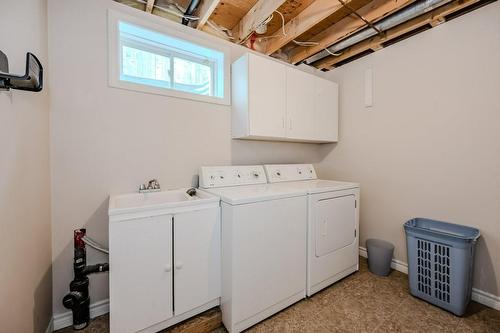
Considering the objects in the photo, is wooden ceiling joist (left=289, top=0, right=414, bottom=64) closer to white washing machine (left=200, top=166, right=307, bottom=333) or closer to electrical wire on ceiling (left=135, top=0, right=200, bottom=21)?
electrical wire on ceiling (left=135, top=0, right=200, bottom=21)

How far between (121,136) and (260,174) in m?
1.30

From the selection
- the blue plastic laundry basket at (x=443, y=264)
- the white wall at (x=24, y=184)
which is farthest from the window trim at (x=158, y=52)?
the blue plastic laundry basket at (x=443, y=264)

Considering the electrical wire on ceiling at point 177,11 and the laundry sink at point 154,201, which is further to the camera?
the electrical wire on ceiling at point 177,11

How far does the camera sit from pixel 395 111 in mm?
2215

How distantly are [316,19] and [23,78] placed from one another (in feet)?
6.77

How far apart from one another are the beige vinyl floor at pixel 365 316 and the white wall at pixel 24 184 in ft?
1.80

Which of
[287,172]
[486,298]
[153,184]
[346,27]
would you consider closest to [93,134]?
[153,184]

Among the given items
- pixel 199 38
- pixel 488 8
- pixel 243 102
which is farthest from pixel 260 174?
pixel 488 8

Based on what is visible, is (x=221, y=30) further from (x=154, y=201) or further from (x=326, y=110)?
(x=154, y=201)

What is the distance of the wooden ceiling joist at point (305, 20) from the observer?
5.79ft

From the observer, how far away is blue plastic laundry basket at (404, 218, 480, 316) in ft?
5.12

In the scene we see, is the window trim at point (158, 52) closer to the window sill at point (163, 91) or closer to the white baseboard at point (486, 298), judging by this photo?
the window sill at point (163, 91)

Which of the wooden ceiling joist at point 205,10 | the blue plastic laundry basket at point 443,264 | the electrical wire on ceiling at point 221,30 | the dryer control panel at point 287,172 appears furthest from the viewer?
the dryer control panel at point 287,172

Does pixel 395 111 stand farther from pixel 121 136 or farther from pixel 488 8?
pixel 121 136
